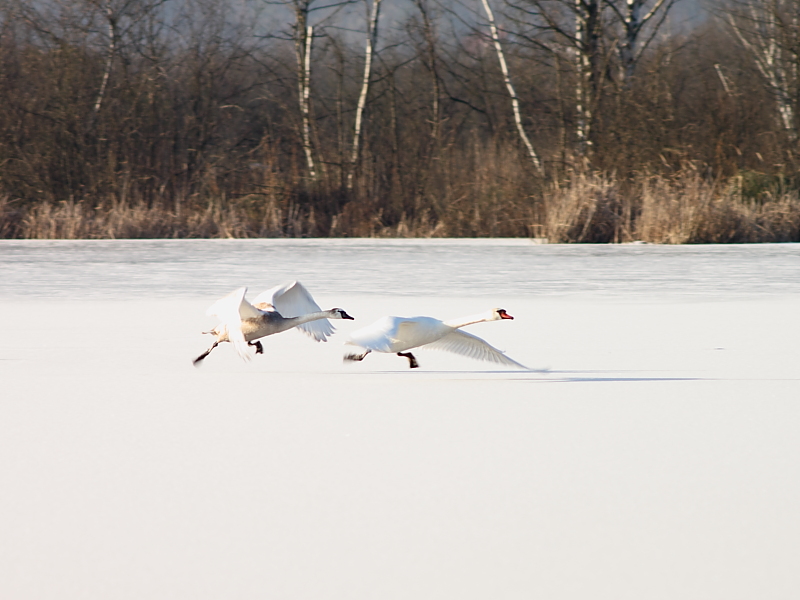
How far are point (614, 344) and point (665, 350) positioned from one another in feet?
0.97

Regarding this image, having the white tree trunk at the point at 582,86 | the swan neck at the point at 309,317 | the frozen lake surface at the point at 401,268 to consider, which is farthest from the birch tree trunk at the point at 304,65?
the swan neck at the point at 309,317

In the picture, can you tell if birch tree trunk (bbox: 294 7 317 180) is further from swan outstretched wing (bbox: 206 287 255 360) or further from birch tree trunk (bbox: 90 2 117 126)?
swan outstretched wing (bbox: 206 287 255 360)

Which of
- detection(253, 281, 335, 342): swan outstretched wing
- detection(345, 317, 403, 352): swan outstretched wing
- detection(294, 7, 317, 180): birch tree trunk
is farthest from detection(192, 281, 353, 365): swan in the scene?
detection(294, 7, 317, 180): birch tree trunk

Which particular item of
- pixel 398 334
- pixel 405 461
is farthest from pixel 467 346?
pixel 405 461

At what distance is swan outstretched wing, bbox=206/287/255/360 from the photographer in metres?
4.14

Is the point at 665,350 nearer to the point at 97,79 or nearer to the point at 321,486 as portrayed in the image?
the point at 321,486

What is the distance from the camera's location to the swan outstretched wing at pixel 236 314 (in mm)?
4137

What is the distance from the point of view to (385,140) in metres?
18.0

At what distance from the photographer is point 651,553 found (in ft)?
7.75

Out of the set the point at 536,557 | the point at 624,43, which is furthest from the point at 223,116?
the point at 536,557

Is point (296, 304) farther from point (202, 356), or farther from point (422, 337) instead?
point (422, 337)

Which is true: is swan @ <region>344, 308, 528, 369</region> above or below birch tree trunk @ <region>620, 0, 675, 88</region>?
below

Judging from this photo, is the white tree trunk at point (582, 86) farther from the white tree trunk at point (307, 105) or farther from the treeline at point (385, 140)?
the white tree trunk at point (307, 105)

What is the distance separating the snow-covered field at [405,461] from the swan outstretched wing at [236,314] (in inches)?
8.3
